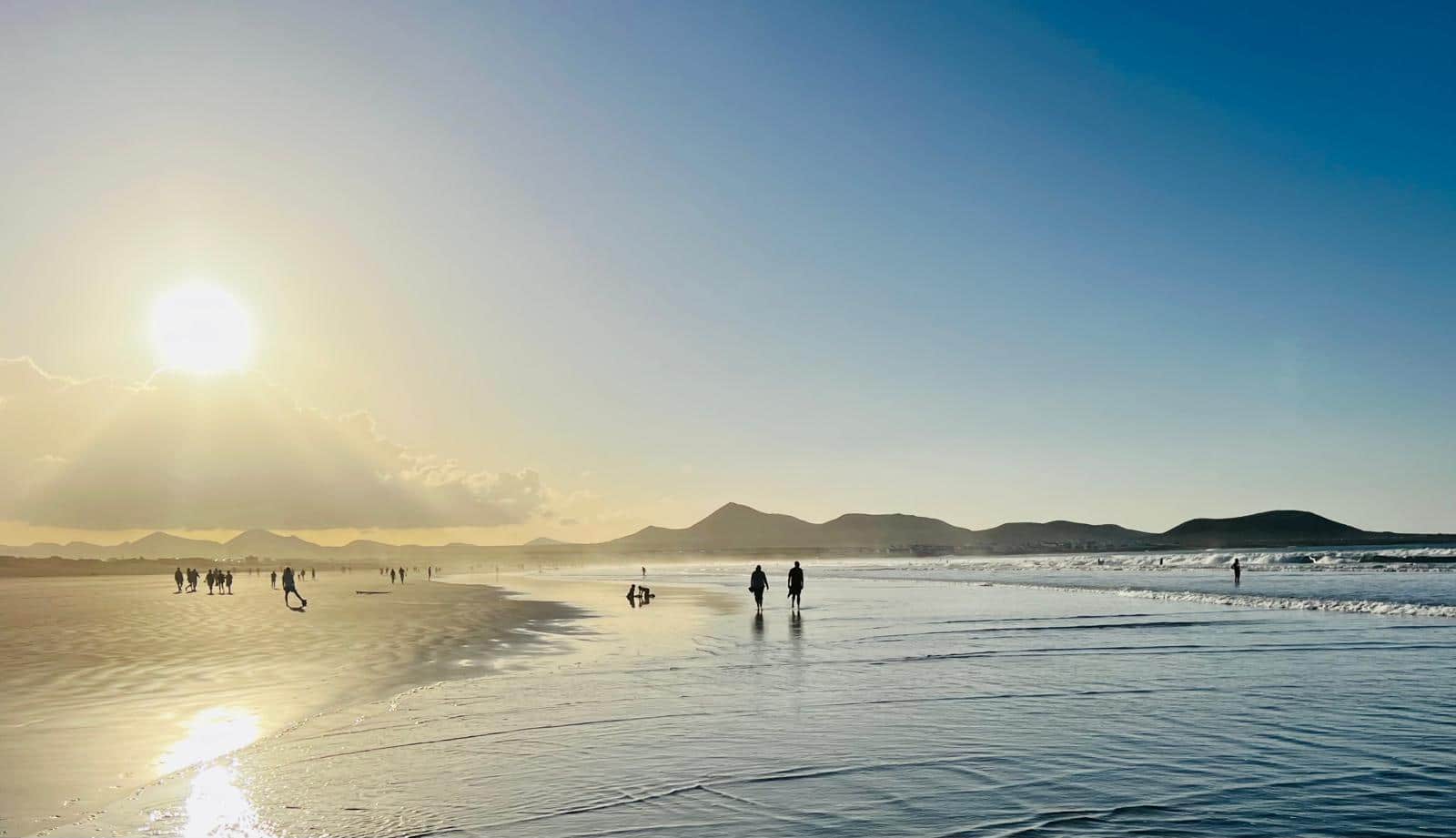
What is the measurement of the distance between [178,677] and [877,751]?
627 inches

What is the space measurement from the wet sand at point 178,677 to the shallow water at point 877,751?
3.12 ft

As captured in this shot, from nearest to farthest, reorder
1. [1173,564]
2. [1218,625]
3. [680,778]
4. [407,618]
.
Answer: [680,778]
[1218,625]
[407,618]
[1173,564]

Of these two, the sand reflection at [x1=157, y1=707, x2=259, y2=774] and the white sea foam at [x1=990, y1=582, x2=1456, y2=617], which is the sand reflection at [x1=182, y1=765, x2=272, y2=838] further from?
the white sea foam at [x1=990, y1=582, x2=1456, y2=617]

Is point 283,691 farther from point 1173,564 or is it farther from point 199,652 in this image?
point 1173,564

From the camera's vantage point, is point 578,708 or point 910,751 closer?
point 910,751

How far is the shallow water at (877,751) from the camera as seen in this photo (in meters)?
8.71

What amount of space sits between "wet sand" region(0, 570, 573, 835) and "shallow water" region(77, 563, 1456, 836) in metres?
0.95

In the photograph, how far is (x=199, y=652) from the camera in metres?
24.6

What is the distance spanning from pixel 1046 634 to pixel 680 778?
65.4ft

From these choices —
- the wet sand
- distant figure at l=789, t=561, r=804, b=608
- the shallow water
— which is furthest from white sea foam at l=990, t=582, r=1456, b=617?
the wet sand

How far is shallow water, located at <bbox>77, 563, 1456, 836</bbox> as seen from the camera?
28.6 feet

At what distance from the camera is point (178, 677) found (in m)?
19.6

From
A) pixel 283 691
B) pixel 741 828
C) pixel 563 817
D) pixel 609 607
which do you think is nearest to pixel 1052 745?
pixel 741 828

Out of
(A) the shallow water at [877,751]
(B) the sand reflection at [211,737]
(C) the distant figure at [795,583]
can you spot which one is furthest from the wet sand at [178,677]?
(C) the distant figure at [795,583]
